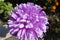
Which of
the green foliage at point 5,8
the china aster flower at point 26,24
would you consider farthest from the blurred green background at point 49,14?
the china aster flower at point 26,24

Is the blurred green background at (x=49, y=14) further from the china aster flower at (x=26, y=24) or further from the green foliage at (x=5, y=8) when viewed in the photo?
the china aster flower at (x=26, y=24)

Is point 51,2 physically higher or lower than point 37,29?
higher

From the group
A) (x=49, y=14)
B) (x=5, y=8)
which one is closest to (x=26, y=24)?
(x=5, y=8)

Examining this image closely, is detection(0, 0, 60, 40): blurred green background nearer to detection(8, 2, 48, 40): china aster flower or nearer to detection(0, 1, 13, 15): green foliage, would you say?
detection(0, 1, 13, 15): green foliage

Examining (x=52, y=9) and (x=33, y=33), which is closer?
(x=33, y=33)

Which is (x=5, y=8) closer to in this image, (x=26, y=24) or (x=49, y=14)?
(x=49, y=14)

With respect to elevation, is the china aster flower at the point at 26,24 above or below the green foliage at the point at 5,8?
below

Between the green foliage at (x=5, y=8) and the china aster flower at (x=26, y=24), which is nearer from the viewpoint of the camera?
the china aster flower at (x=26, y=24)

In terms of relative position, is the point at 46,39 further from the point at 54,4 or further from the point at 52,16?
the point at 54,4

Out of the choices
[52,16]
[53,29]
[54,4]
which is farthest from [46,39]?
[54,4]
